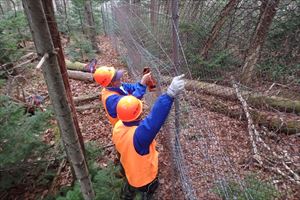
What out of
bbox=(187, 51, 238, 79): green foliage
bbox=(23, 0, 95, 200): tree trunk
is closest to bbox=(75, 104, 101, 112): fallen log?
bbox=(187, 51, 238, 79): green foliage

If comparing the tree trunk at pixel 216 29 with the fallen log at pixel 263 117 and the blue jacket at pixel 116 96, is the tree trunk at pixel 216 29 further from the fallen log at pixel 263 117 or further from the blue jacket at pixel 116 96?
the blue jacket at pixel 116 96

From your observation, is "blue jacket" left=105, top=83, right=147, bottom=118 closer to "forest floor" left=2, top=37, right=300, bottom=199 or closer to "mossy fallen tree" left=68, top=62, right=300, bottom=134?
"forest floor" left=2, top=37, right=300, bottom=199

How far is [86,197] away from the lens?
2.90 metres

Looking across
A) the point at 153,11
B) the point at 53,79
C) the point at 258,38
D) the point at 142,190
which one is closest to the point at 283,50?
the point at 258,38

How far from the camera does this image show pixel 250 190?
3451 mm

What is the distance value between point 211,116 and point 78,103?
381 centimetres

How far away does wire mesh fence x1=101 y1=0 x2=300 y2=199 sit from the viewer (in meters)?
3.39

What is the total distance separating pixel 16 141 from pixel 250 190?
3111 millimetres

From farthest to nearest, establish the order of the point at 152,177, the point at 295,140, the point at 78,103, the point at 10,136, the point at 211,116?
the point at 78,103, the point at 211,116, the point at 295,140, the point at 10,136, the point at 152,177

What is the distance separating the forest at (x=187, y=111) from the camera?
3.00 m

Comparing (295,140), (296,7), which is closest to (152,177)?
(295,140)

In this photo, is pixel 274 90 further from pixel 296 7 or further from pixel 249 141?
pixel 296 7

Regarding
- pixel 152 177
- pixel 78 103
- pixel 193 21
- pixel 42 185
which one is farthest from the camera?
pixel 78 103

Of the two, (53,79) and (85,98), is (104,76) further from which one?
(85,98)
